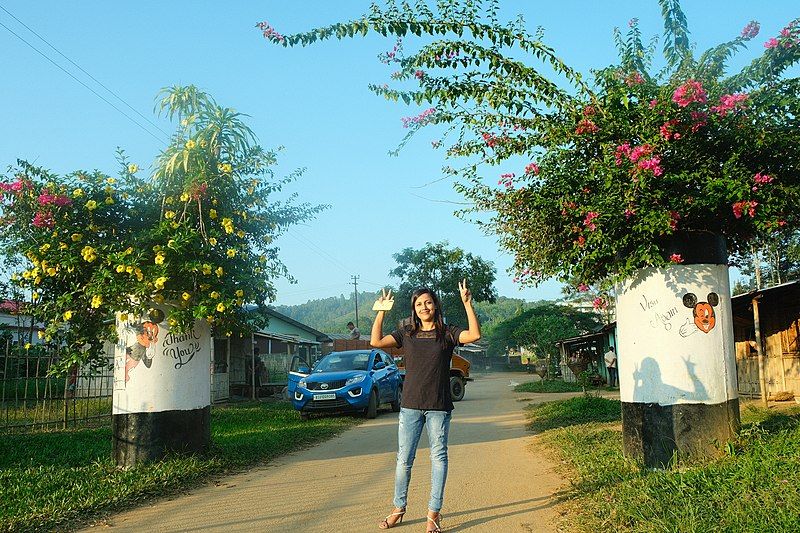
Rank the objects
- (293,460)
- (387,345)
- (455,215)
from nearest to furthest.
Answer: (387,345) < (455,215) < (293,460)

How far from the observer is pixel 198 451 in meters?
8.24

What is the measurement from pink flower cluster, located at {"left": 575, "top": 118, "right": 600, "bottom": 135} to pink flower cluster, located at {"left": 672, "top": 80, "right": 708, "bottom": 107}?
30.2 inches

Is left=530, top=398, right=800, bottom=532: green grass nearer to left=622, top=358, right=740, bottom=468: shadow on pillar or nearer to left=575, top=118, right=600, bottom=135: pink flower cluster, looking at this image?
left=622, top=358, right=740, bottom=468: shadow on pillar

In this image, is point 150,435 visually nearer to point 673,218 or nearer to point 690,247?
point 673,218

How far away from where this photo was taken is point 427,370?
17.5ft

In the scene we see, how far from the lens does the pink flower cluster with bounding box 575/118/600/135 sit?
667 cm

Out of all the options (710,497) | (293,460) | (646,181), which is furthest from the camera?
(293,460)

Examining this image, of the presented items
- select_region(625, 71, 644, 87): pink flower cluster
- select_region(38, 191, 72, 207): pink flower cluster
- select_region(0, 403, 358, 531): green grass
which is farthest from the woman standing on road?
select_region(38, 191, 72, 207): pink flower cluster

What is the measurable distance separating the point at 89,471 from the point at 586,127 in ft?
21.9

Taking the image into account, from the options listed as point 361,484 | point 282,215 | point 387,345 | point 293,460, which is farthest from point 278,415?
point 387,345

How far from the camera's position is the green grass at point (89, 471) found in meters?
6.02

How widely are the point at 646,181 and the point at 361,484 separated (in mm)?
4290

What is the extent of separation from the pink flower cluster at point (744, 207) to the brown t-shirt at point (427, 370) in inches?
119

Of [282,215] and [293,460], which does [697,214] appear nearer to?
[282,215]
